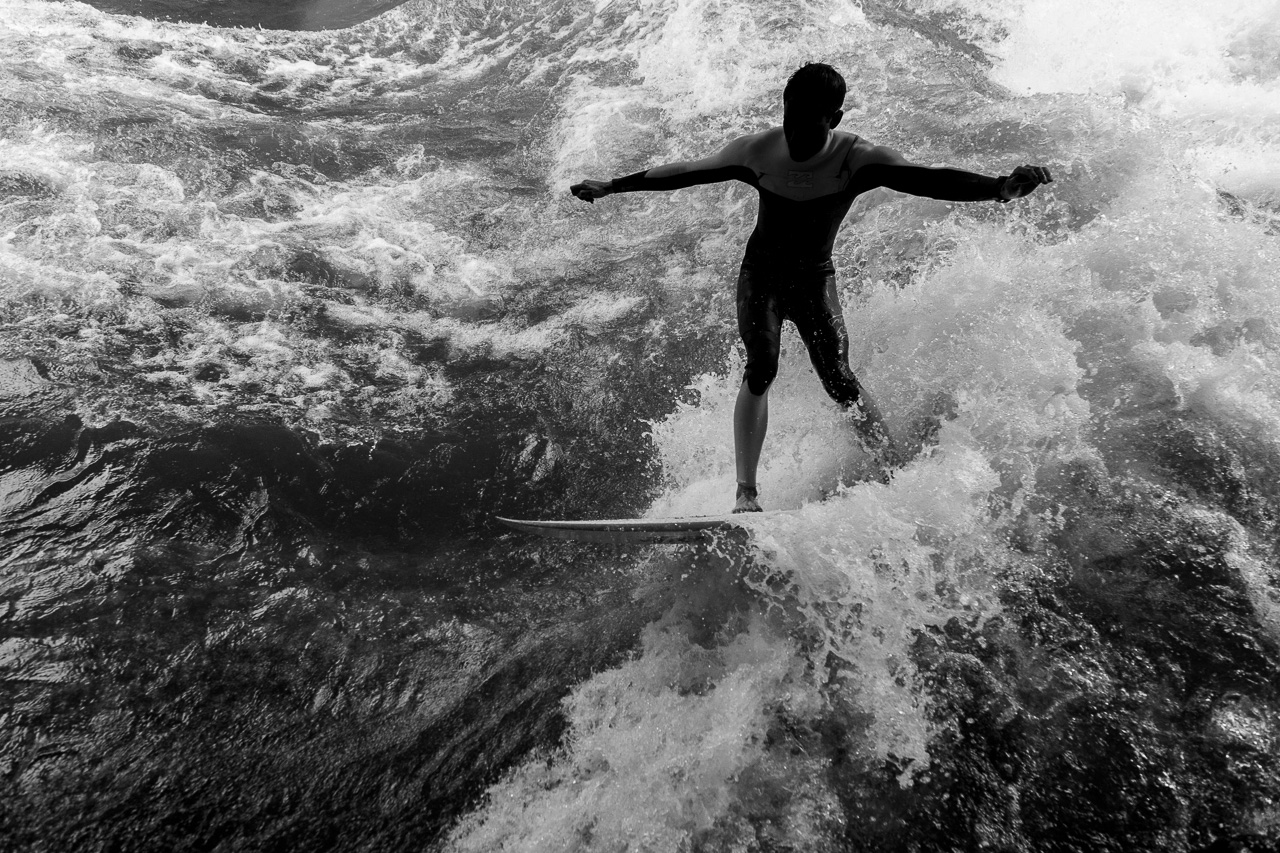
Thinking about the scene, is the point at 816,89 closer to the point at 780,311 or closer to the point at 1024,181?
the point at 1024,181

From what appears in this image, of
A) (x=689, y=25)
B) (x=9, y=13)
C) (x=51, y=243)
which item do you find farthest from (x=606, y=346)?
(x=9, y=13)

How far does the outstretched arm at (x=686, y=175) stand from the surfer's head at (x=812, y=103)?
1.00ft

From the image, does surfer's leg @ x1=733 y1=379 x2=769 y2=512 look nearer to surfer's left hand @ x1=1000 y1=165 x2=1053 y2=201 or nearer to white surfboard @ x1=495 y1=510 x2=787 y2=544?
white surfboard @ x1=495 y1=510 x2=787 y2=544

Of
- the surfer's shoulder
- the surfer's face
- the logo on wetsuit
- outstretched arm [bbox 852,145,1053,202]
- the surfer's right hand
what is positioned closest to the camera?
outstretched arm [bbox 852,145,1053,202]

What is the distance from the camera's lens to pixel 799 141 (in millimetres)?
2842

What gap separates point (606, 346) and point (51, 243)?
12.2 feet

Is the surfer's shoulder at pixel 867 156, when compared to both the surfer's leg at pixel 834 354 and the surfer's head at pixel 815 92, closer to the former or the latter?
the surfer's head at pixel 815 92

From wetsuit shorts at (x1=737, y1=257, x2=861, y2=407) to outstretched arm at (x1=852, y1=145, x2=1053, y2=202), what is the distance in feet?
1.52

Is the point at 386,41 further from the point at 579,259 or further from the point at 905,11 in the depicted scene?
the point at 905,11

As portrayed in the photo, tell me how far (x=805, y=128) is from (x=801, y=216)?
0.41 meters

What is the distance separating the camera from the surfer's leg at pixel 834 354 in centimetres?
332

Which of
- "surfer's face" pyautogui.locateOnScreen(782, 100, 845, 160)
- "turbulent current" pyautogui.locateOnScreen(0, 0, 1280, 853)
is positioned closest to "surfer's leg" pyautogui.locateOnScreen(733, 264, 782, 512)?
"turbulent current" pyautogui.locateOnScreen(0, 0, 1280, 853)

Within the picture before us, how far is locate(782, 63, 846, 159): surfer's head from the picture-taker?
2.67m

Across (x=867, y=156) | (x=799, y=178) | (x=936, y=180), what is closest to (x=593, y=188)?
(x=799, y=178)
